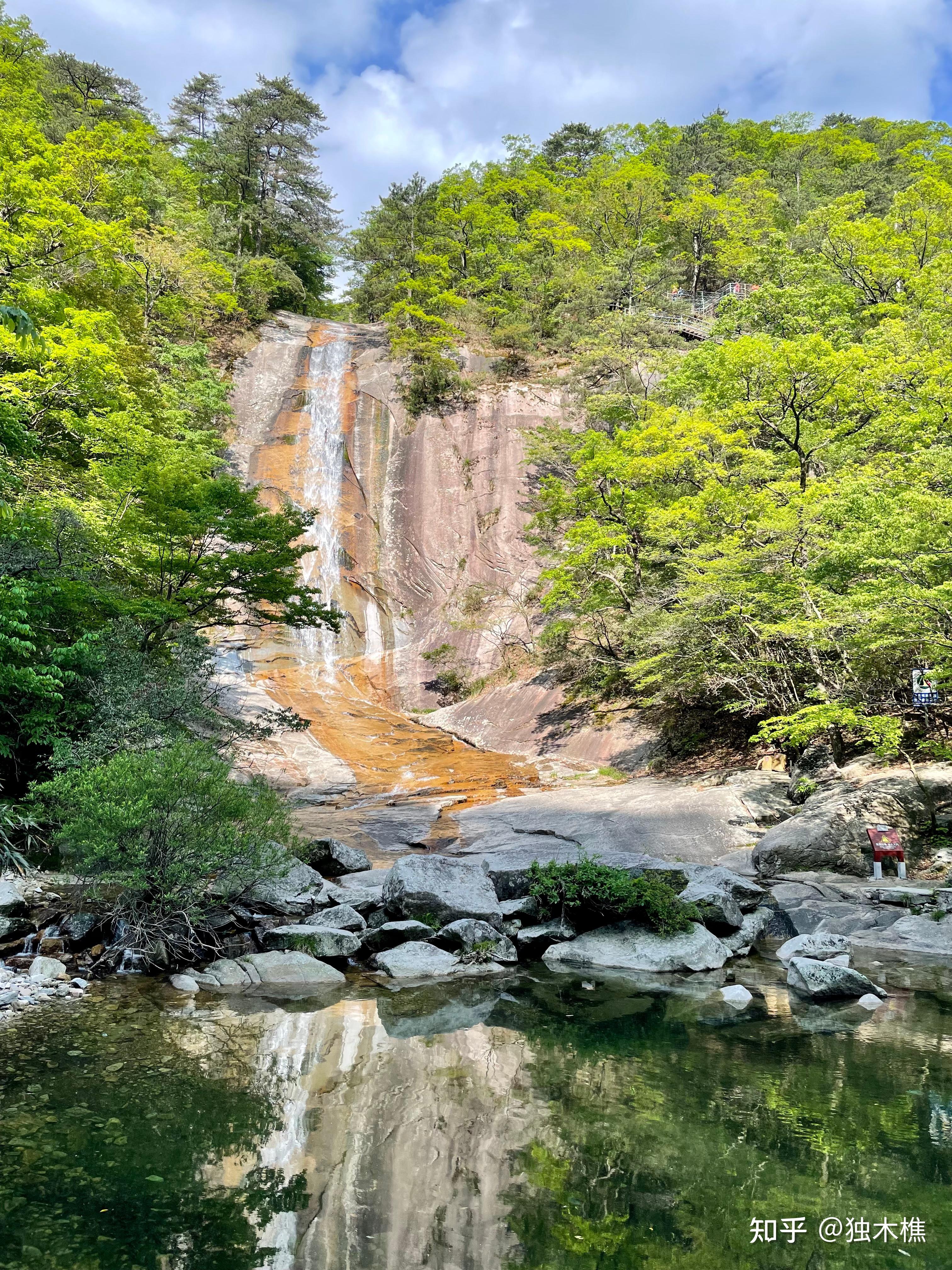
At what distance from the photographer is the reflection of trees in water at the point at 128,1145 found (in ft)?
12.3

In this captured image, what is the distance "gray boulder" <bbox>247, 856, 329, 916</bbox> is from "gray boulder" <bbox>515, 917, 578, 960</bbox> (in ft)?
8.91

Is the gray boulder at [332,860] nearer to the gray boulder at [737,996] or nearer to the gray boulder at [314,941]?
the gray boulder at [314,941]

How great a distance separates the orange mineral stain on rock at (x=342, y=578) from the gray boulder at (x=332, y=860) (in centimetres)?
496

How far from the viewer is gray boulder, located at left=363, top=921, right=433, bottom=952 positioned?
30.2ft

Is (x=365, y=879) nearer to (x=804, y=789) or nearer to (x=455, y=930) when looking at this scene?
(x=455, y=930)

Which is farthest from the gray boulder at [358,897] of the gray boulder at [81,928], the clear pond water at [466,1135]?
the gray boulder at [81,928]

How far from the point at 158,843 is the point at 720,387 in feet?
54.4

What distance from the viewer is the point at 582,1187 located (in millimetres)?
4410

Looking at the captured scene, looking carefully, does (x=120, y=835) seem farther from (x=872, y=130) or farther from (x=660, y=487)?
(x=872, y=130)

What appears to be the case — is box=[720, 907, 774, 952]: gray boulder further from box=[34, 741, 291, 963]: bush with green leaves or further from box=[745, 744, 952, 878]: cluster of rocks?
box=[34, 741, 291, 963]: bush with green leaves

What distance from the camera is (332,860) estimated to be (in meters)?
12.2

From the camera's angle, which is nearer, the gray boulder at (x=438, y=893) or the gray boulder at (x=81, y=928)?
the gray boulder at (x=81, y=928)

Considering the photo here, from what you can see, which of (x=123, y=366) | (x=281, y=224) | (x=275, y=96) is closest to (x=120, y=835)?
(x=123, y=366)

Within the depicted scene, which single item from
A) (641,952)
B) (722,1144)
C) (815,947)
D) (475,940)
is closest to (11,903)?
(475,940)
